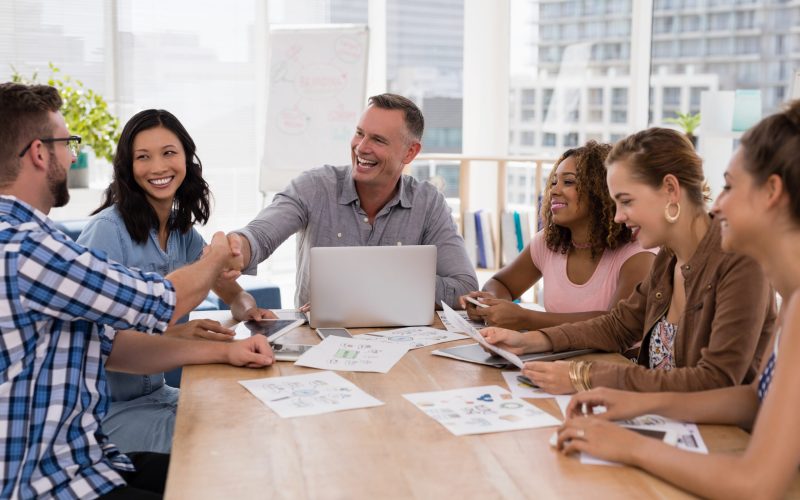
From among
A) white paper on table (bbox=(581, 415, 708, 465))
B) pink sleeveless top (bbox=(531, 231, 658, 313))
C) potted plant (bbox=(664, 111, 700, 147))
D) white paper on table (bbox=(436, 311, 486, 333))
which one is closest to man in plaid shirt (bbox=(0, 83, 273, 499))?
white paper on table (bbox=(436, 311, 486, 333))

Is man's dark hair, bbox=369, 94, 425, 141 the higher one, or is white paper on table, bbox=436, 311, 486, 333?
man's dark hair, bbox=369, 94, 425, 141

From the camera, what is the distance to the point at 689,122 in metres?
4.77

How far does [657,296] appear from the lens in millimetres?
2039

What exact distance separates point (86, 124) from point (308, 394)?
3677 mm

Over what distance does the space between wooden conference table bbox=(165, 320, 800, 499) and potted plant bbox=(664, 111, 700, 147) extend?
3.51 metres

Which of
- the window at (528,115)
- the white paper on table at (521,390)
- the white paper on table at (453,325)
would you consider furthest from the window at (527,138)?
the white paper on table at (521,390)

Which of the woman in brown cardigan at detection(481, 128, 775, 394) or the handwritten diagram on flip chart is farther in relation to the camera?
the handwritten diagram on flip chart

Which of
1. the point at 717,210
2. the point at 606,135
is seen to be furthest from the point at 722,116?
the point at 717,210

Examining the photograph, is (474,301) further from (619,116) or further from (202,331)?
(619,116)

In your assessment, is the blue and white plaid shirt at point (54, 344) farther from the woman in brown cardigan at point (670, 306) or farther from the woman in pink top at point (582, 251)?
the woman in pink top at point (582, 251)

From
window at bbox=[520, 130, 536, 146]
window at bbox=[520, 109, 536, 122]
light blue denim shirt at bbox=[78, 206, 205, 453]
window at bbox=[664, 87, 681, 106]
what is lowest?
light blue denim shirt at bbox=[78, 206, 205, 453]

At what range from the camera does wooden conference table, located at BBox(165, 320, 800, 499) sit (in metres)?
1.25

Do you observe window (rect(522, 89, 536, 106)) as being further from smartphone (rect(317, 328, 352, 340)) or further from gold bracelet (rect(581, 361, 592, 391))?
gold bracelet (rect(581, 361, 592, 391))

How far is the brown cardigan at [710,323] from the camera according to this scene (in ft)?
5.54
